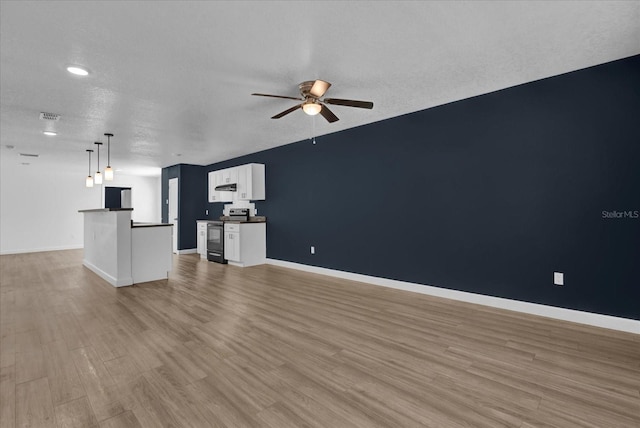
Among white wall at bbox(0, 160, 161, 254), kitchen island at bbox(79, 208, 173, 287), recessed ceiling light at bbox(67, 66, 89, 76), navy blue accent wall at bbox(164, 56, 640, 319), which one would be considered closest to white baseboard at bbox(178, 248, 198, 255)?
kitchen island at bbox(79, 208, 173, 287)

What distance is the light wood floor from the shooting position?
→ 1.76m

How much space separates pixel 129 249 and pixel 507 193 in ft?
18.4

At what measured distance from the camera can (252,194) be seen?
6.82 meters

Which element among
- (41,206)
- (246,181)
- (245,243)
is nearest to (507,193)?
(245,243)

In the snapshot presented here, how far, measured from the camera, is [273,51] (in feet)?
8.72

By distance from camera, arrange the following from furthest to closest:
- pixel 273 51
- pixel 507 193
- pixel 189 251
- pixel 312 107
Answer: pixel 189 251
pixel 507 193
pixel 312 107
pixel 273 51

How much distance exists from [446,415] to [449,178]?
9.93ft

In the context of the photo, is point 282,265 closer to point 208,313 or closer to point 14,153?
point 208,313

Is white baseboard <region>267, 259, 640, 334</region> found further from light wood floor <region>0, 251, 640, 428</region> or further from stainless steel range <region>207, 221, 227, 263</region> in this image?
stainless steel range <region>207, 221, 227, 263</region>

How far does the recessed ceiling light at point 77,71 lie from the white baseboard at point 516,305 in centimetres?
436

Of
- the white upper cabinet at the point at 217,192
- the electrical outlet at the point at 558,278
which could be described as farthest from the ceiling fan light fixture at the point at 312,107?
the white upper cabinet at the point at 217,192

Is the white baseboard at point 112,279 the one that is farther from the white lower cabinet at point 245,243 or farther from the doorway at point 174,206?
the doorway at point 174,206

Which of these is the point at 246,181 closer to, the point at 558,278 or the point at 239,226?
the point at 239,226

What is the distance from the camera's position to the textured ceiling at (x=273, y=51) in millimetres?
2150
